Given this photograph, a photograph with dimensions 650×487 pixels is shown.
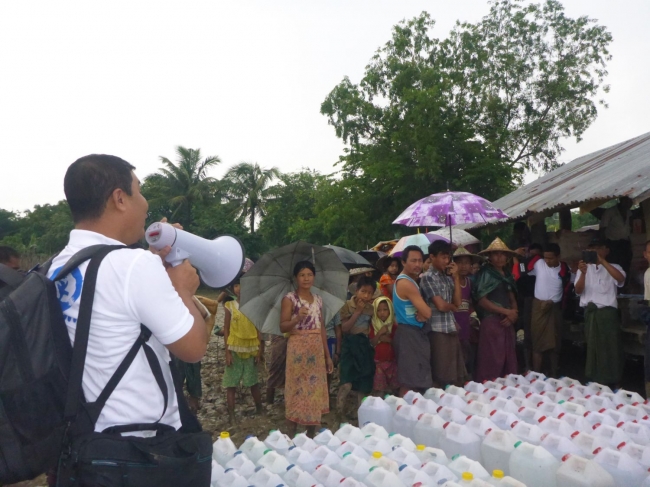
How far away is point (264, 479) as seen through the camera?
2680 millimetres

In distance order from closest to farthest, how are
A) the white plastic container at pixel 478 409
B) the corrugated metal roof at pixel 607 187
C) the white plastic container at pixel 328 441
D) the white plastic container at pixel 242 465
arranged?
the white plastic container at pixel 242 465, the white plastic container at pixel 328 441, the white plastic container at pixel 478 409, the corrugated metal roof at pixel 607 187

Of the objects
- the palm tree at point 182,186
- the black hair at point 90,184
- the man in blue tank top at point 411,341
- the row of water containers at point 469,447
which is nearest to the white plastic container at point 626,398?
the row of water containers at point 469,447

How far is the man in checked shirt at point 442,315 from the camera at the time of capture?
5.08 m

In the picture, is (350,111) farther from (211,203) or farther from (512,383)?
(512,383)

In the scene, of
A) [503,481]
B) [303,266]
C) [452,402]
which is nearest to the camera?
[503,481]

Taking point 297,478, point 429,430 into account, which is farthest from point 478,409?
point 297,478

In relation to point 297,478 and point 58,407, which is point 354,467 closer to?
point 297,478

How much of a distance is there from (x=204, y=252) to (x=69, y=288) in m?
0.49

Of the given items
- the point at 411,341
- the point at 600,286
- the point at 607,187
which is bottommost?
the point at 411,341

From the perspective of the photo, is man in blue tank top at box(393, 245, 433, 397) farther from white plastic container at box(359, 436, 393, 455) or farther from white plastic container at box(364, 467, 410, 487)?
white plastic container at box(364, 467, 410, 487)

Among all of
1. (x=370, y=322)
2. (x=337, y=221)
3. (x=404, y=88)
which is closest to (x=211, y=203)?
(x=337, y=221)

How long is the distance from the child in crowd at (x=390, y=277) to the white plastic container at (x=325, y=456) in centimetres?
333

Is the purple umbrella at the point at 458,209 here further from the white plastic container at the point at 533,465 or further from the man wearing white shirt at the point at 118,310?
the man wearing white shirt at the point at 118,310

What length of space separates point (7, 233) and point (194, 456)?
4021cm
